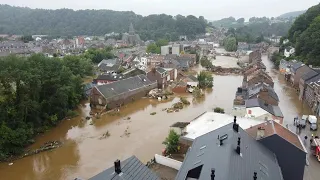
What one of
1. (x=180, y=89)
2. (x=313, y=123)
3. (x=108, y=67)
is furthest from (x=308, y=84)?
(x=108, y=67)

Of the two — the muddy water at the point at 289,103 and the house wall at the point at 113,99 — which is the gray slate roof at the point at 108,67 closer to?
the house wall at the point at 113,99

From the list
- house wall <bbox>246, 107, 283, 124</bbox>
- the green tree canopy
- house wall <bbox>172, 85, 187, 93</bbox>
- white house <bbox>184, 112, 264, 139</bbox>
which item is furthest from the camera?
house wall <bbox>172, 85, 187, 93</bbox>

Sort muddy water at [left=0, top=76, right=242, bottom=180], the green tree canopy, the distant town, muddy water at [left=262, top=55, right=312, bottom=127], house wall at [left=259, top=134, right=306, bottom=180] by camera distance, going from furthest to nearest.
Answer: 1. muddy water at [left=262, top=55, right=312, bottom=127]
2. the green tree canopy
3. muddy water at [left=0, top=76, right=242, bottom=180]
4. house wall at [left=259, top=134, right=306, bottom=180]
5. the distant town

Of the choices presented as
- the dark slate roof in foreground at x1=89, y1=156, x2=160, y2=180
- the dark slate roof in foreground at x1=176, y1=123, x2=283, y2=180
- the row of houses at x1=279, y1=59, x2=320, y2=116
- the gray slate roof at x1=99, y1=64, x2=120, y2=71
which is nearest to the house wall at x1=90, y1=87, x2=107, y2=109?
the dark slate roof in foreground at x1=176, y1=123, x2=283, y2=180

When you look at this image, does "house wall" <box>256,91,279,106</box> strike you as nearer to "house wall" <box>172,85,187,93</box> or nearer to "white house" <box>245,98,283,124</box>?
"white house" <box>245,98,283,124</box>

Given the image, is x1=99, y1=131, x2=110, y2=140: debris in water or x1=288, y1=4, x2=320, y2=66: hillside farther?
x1=288, y1=4, x2=320, y2=66: hillside

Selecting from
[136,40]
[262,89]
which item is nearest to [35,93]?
[262,89]

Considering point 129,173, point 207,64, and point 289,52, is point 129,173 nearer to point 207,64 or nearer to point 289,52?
point 207,64

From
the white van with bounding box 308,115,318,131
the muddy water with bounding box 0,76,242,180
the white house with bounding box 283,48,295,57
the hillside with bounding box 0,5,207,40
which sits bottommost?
the muddy water with bounding box 0,76,242,180

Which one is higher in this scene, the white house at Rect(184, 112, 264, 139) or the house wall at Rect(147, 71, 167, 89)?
the house wall at Rect(147, 71, 167, 89)
